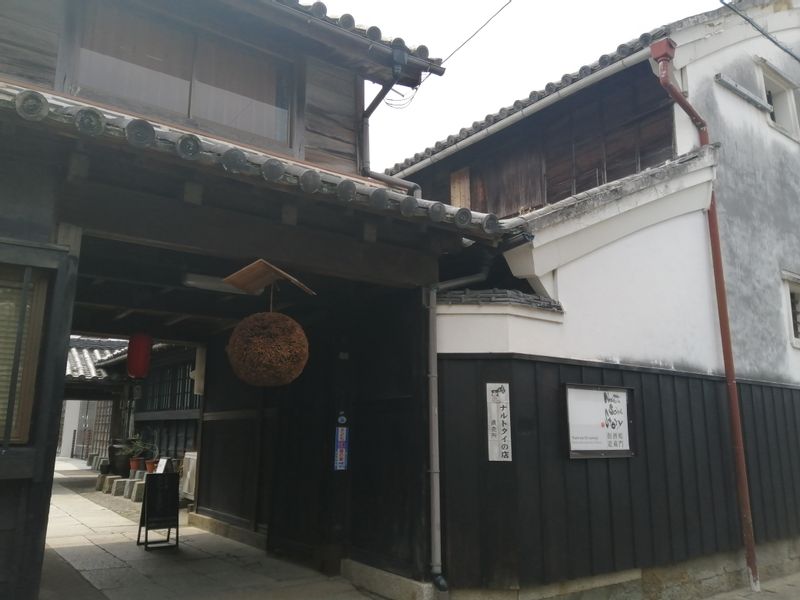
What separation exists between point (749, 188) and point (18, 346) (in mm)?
11232

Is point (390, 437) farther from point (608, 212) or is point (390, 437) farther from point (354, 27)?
point (354, 27)

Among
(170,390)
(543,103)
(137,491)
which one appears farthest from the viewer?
(170,390)

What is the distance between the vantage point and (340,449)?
812cm

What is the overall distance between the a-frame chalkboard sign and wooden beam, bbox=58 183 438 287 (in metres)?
5.11

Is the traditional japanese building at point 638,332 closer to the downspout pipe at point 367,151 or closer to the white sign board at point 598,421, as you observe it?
the white sign board at point 598,421

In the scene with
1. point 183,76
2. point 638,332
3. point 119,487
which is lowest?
point 119,487

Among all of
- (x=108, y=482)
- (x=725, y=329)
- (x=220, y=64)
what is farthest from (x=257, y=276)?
(x=108, y=482)

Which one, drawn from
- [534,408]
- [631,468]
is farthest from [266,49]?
[631,468]

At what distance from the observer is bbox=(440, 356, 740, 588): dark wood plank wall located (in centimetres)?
663

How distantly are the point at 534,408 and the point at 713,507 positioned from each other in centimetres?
376

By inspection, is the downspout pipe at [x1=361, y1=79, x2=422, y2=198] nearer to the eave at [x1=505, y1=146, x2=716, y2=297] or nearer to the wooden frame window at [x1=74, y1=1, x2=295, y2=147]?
the wooden frame window at [x1=74, y1=1, x2=295, y2=147]

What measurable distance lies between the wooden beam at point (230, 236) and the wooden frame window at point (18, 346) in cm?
67

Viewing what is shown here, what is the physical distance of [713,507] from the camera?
8.72 m

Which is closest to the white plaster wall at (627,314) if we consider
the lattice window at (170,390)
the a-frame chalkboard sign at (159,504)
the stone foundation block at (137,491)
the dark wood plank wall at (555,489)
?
the dark wood plank wall at (555,489)
